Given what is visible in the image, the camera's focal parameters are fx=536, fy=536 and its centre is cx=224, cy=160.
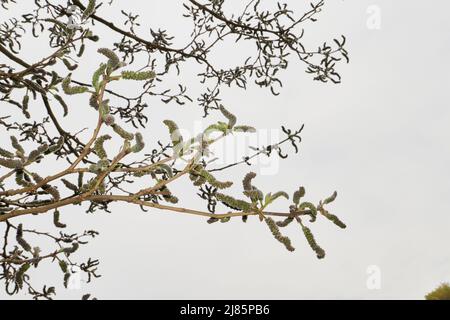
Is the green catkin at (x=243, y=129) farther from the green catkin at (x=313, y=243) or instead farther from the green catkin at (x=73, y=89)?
the green catkin at (x=73, y=89)

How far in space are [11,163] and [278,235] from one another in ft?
3.51

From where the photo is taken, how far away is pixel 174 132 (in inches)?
80.6

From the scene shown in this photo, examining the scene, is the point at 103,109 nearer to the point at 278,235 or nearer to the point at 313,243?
the point at 278,235

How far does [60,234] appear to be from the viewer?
3930mm

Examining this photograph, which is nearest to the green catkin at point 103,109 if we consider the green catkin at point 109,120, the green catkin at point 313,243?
the green catkin at point 109,120

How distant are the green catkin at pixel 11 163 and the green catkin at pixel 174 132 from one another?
0.60 meters

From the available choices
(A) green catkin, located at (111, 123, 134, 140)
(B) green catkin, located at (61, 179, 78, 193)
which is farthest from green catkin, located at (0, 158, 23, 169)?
(A) green catkin, located at (111, 123, 134, 140)

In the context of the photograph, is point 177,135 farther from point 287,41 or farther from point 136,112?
point 287,41

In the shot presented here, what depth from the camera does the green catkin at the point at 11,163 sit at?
6.79 feet

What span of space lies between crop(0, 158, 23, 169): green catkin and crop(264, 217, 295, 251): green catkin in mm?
1003

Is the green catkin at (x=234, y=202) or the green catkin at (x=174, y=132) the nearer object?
the green catkin at (x=234, y=202)
